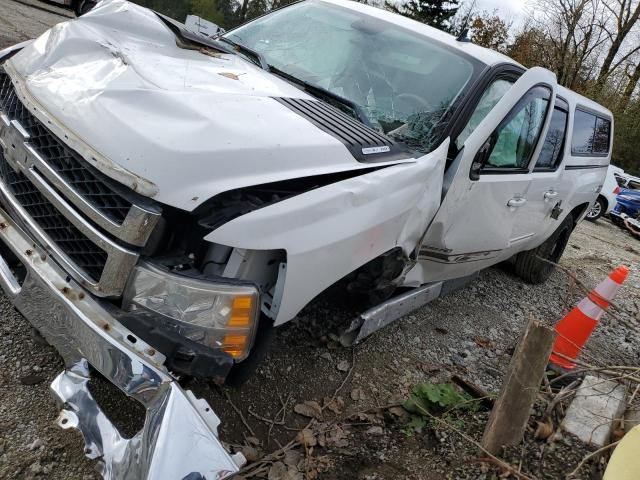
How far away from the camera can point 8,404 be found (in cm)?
208

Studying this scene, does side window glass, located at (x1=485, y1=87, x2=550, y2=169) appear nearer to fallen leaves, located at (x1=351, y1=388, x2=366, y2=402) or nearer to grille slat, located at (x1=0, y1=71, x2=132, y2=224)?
fallen leaves, located at (x1=351, y1=388, x2=366, y2=402)

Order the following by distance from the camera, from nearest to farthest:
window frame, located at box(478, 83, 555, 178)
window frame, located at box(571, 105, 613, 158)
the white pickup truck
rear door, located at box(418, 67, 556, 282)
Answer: the white pickup truck
rear door, located at box(418, 67, 556, 282)
window frame, located at box(478, 83, 555, 178)
window frame, located at box(571, 105, 613, 158)

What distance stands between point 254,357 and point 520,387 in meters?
1.18

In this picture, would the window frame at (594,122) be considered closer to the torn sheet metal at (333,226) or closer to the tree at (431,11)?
the torn sheet metal at (333,226)

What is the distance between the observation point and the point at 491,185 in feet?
10.1

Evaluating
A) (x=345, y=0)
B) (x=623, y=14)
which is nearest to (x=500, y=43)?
(x=623, y=14)

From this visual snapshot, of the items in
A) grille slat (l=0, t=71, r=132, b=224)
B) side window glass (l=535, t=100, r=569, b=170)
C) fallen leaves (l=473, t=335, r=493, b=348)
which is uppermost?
side window glass (l=535, t=100, r=569, b=170)

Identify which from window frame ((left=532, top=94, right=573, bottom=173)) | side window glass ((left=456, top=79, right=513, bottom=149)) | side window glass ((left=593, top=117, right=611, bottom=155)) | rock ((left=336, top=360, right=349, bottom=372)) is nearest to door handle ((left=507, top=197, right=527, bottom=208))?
window frame ((left=532, top=94, right=573, bottom=173))

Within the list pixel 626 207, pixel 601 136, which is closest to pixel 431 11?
pixel 626 207

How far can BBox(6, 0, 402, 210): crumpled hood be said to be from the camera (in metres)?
1.67

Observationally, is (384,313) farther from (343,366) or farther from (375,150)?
(375,150)

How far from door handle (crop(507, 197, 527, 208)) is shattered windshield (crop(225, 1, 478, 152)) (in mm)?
863

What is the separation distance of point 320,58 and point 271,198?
5.12ft

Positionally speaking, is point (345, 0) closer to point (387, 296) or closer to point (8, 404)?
point (387, 296)
